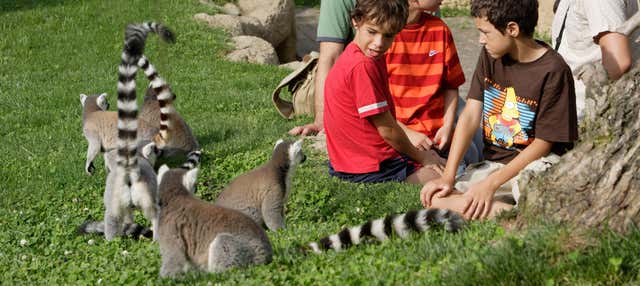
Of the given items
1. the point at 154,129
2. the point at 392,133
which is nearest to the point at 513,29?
the point at 392,133

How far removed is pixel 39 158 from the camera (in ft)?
23.9

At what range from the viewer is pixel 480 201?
4426 millimetres

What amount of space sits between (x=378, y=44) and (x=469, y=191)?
4.15ft

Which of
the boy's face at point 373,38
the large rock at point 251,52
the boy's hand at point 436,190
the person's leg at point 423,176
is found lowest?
the large rock at point 251,52

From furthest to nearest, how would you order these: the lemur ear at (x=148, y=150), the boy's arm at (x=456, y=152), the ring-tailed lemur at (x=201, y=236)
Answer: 1. the lemur ear at (x=148, y=150)
2. the boy's arm at (x=456, y=152)
3. the ring-tailed lemur at (x=201, y=236)

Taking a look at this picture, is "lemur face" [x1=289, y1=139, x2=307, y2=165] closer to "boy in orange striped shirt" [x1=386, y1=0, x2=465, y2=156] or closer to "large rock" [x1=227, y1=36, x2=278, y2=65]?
"boy in orange striped shirt" [x1=386, y1=0, x2=465, y2=156]

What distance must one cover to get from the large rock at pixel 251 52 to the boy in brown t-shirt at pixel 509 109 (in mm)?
6941

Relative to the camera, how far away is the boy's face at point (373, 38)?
5262mm

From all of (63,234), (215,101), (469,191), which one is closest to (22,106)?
(215,101)

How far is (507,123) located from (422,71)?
1.26 meters

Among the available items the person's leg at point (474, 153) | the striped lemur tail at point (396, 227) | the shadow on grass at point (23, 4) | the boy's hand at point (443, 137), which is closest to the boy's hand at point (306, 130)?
the person's leg at point (474, 153)

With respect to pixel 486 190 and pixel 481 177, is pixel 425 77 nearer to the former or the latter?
pixel 481 177

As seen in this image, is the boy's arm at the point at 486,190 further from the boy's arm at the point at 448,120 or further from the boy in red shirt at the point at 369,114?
the boy's arm at the point at 448,120

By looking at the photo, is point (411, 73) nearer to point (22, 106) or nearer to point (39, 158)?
point (39, 158)
